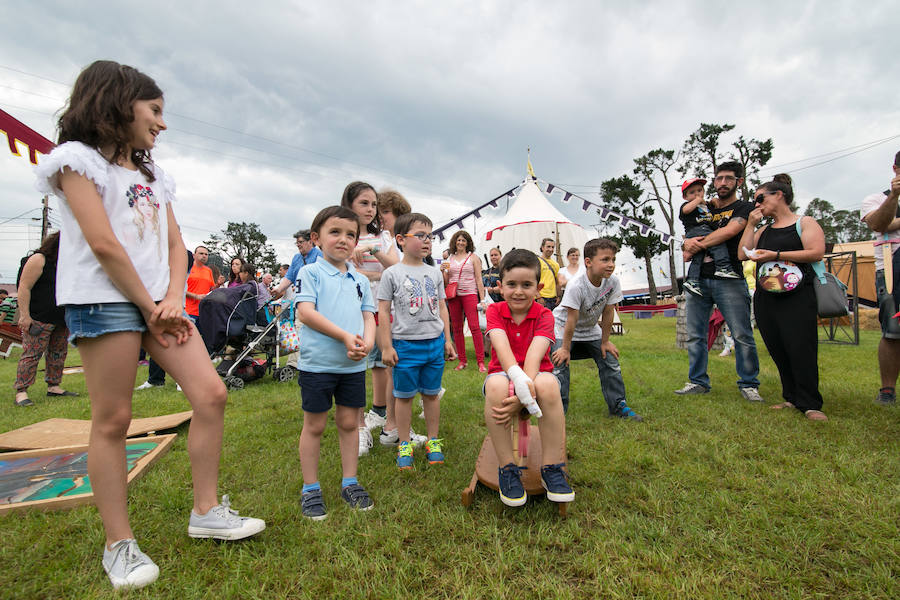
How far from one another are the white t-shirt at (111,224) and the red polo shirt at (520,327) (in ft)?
4.97

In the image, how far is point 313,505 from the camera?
207 centimetres

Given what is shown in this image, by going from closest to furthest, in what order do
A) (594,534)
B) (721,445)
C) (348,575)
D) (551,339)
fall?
(348,575), (594,534), (551,339), (721,445)

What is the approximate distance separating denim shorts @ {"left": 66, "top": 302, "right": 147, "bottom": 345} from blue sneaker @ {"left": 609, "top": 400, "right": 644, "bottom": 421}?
130 inches

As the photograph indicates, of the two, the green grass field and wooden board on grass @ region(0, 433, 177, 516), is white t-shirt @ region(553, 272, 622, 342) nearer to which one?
the green grass field

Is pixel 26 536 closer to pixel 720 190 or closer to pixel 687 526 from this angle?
A: pixel 687 526

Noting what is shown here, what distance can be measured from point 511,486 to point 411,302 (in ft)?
4.28

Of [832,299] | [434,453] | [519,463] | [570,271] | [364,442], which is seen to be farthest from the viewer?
[570,271]

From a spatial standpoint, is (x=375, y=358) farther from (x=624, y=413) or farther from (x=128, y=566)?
(x=624, y=413)

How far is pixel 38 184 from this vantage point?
1491mm

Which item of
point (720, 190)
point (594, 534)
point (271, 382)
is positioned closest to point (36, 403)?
point (271, 382)

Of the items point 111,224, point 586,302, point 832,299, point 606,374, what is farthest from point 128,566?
point 832,299

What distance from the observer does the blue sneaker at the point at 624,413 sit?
136 inches

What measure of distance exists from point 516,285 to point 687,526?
1.31 m

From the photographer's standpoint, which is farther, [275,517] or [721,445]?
[721,445]
